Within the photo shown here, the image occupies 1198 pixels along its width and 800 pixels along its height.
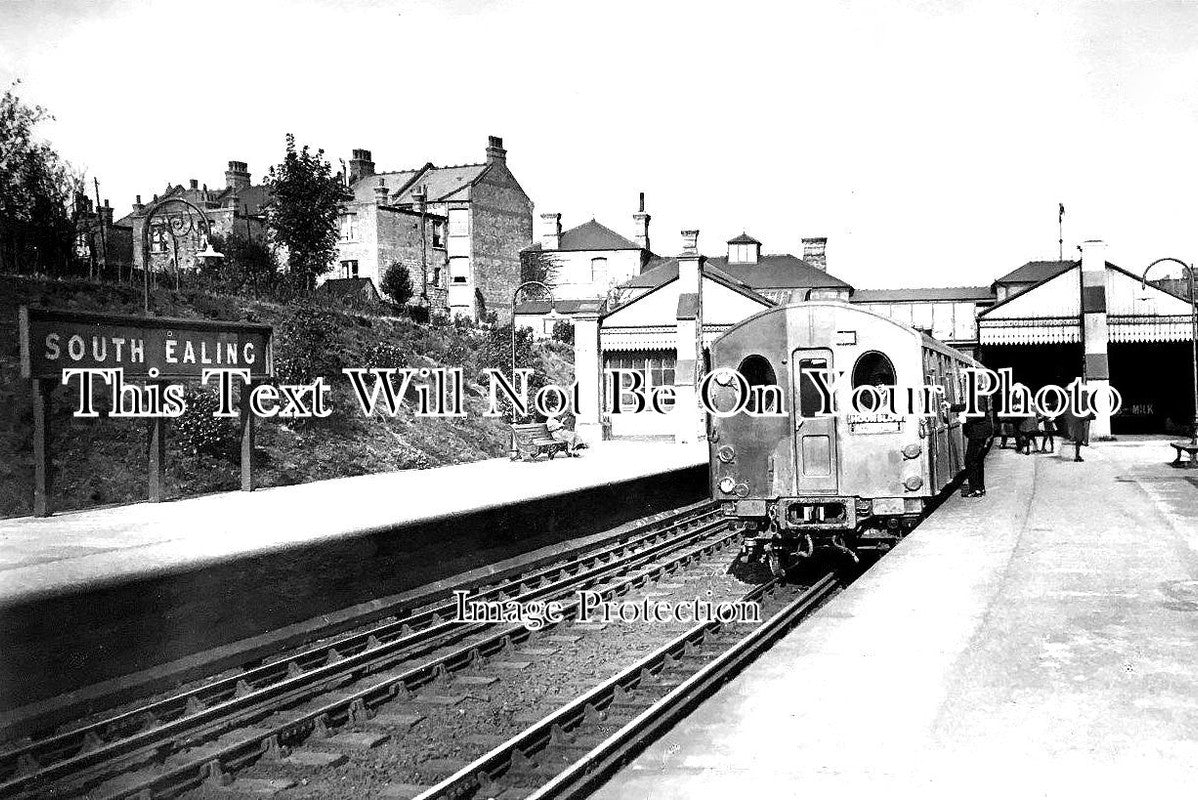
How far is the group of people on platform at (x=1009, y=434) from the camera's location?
1853 cm

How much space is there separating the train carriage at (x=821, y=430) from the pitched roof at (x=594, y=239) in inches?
2412

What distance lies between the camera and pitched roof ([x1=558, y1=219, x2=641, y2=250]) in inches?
2886

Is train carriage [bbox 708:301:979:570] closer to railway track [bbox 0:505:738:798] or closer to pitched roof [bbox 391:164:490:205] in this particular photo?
railway track [bbox 0:505:738:798]

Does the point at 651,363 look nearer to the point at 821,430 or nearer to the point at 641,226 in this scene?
the point at 821,430

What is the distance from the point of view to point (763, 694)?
6953 millimetres

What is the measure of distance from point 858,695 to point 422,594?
648 centimetres

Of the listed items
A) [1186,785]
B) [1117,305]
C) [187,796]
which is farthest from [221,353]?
[1117,305]

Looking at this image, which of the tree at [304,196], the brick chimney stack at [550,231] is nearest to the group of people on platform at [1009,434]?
the tree at [304,196]

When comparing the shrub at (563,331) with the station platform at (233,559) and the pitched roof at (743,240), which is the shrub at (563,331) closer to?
the pitched roof at (743,240)

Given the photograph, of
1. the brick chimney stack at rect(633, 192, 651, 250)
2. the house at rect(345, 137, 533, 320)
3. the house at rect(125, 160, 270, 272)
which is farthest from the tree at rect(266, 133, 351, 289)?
the brick chimney stack at rect(633, 192, 651, 250)

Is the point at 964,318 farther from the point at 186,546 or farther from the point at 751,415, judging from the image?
the point at 186,546

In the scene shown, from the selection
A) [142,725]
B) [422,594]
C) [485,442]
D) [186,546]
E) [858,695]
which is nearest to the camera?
[858,695]

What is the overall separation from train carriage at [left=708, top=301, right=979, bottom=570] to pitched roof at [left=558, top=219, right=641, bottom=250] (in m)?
61.3

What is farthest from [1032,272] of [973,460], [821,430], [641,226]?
[821,430]
